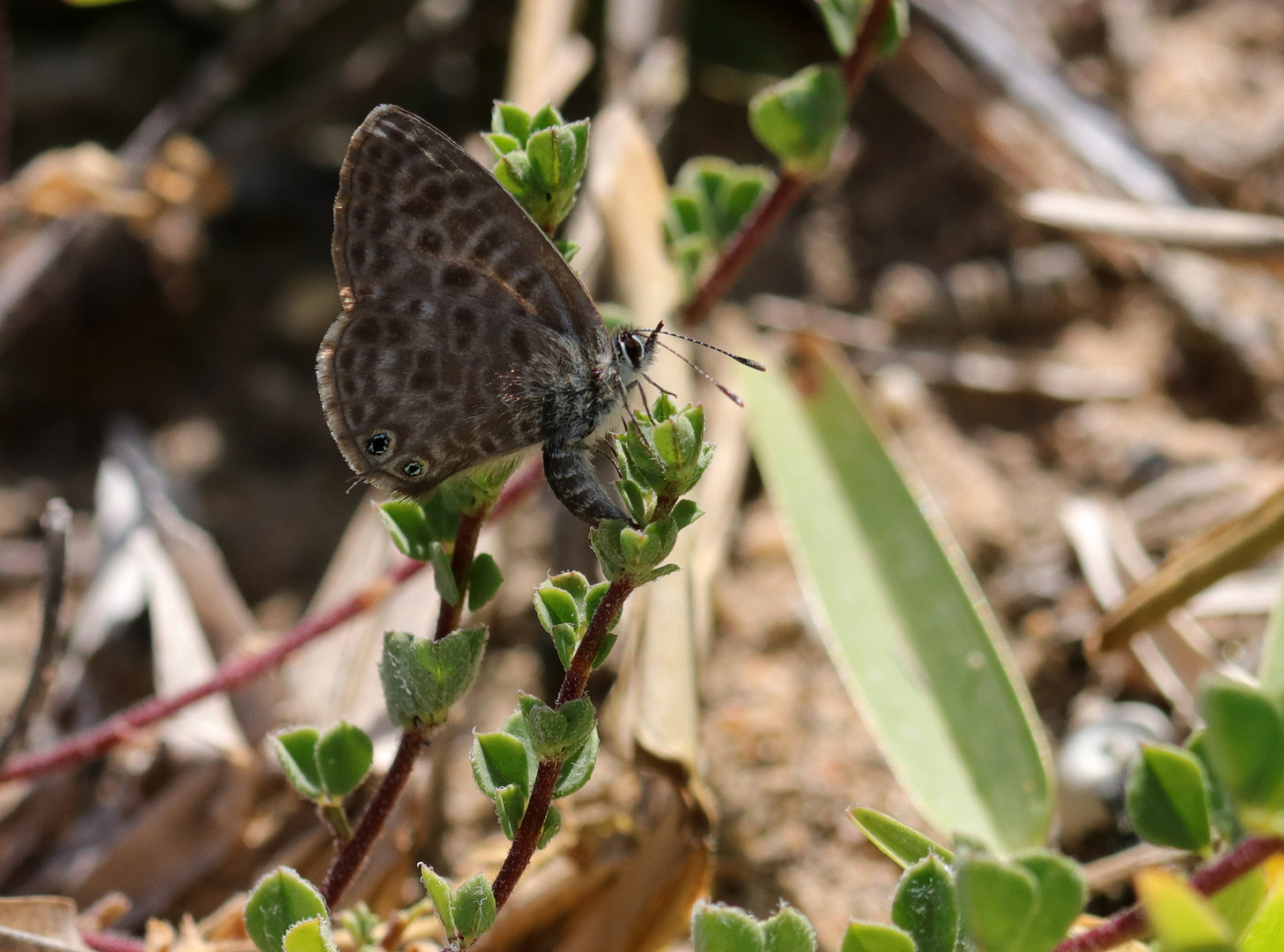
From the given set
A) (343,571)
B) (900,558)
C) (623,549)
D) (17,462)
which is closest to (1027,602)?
(900,558)

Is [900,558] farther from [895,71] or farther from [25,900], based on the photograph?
[895,71]

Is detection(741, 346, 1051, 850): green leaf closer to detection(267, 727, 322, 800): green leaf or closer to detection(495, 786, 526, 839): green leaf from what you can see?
detection(495, 786, 526, 839): green leaf

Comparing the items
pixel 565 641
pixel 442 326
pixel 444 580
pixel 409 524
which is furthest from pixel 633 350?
pixel 565 641

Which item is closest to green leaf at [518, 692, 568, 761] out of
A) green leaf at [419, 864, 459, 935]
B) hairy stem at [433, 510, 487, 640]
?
green leaf at [419, 864, 459, 935]

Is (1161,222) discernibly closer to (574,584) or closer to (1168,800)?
(1168,800)

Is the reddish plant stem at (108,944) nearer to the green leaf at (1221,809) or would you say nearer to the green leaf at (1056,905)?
the green leaf at (1056,905)
